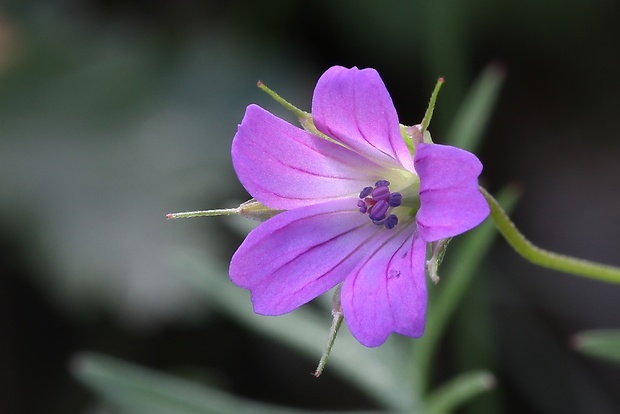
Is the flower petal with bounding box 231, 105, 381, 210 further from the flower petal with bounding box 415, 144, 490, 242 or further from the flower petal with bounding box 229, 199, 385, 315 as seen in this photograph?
the flower petal with bounding box 415, 144, 490, 242

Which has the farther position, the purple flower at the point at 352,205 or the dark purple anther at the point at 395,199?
the dark purple anther at the point at 395,199

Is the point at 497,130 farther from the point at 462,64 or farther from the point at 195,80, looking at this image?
the point at 195,80

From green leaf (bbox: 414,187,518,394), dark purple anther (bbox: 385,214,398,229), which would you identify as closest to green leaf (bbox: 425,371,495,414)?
green leaf (bbox: 414,187,518,394)

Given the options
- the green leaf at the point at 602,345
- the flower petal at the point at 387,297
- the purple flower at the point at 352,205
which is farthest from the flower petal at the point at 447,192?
the green leaf at the point at 602,345

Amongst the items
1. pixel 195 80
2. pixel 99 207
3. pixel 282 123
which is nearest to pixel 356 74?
pixel 282 123

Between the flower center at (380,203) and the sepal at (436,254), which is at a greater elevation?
the sepal at (436,254)

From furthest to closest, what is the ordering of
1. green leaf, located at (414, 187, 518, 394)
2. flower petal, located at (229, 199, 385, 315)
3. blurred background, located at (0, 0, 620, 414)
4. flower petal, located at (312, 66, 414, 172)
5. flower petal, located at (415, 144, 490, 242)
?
blurred background, located at (0, 0, 620, 414) → green leaf, located at (414, 187, 518, 394) → flower petal, located at (229, 199, 385, 315) → flower petal, located at (312, 66, 414, 172) → flower petal, located at (415, 144, 490, 242)

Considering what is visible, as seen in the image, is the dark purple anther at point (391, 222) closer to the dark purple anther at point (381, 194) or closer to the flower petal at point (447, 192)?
the dark purple anther at point (381, 194)

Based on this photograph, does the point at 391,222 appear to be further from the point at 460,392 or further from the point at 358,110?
the point at 460,392
